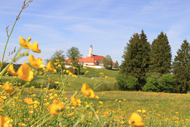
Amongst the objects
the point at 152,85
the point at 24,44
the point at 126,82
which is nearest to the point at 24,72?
the point at 24,44

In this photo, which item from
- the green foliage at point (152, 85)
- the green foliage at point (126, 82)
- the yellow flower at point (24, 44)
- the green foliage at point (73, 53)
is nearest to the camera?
the yellow flower at point (24, 44)

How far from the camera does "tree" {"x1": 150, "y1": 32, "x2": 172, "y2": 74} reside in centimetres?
2648

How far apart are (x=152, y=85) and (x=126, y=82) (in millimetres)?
3668

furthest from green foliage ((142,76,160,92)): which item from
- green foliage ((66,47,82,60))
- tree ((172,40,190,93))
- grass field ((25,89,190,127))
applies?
green foliage ((66,47,82,60))

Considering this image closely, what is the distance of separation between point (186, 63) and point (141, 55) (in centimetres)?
642

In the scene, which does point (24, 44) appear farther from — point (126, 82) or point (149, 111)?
point (126, 82)

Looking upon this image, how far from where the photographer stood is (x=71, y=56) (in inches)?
1766

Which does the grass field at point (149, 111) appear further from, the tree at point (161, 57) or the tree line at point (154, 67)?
the tree at point (161, 57)

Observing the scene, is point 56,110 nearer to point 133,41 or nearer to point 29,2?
point 29,2

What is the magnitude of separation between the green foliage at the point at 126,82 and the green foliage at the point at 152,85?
5.44 ft

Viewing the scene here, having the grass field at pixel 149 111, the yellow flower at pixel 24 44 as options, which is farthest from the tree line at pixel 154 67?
the yellow flower at pixel 24 44

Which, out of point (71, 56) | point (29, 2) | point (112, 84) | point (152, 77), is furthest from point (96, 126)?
point (71, 56)

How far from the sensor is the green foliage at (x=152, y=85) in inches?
953

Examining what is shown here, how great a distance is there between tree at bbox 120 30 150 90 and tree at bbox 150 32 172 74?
97cm
